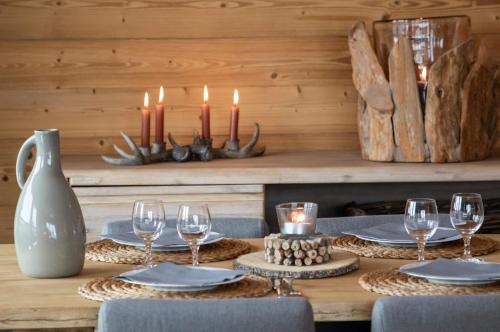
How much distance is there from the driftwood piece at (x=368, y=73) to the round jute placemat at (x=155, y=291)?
5.01 feet

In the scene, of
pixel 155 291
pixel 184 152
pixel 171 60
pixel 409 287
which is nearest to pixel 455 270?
pixel 409 287

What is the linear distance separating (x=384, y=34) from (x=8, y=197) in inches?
60.8

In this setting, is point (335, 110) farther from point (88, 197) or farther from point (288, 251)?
point (288, 251)

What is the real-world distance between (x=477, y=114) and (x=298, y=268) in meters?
1.57

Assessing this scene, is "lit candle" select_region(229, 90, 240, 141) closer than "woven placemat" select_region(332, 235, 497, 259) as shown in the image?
No

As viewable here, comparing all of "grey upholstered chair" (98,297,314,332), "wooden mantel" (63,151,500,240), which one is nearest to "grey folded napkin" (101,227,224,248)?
"grey upholstered chair" (98,297,314,332)

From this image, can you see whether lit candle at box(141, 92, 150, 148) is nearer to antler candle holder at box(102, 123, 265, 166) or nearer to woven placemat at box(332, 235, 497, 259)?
antler candle holder at box(102, 123, 265, 166)

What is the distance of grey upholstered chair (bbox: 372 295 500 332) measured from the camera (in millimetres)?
1467

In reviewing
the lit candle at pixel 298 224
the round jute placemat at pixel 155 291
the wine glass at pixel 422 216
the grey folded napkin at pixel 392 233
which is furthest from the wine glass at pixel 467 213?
the round jute placemat at pixel 155 291

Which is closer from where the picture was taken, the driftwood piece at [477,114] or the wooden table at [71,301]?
the wooden table at [71,301]

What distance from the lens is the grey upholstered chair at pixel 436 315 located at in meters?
1.47

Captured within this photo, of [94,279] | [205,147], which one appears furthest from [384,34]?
[94,279]

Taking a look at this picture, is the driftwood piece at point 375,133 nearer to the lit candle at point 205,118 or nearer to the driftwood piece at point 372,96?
the driftwood piece at point 372,96

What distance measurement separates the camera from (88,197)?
3213 millimetres
